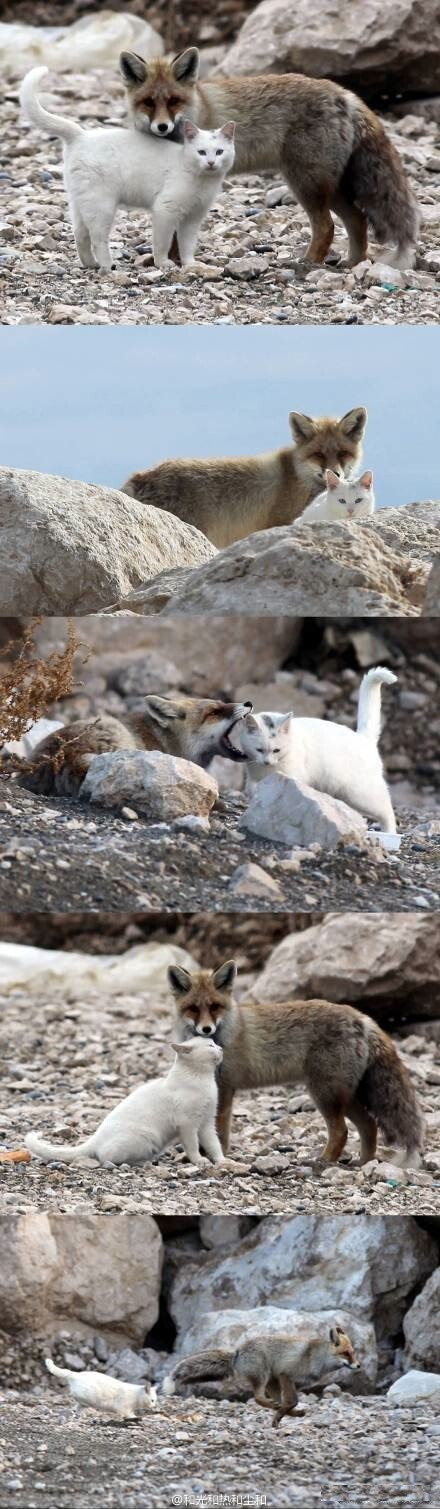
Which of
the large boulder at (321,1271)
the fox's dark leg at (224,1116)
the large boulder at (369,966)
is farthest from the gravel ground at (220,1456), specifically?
the large boulder at (369,966)

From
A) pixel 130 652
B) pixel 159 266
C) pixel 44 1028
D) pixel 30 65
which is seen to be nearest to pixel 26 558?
pixel 130 652

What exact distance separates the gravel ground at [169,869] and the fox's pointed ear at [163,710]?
1.12ft

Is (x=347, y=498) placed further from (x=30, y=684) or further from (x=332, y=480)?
(x=30, y=684)

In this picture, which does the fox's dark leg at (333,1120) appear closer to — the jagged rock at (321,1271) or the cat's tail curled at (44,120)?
the jagged rock at (321,1271)

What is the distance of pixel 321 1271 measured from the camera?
6051 mm

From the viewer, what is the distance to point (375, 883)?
588 cm

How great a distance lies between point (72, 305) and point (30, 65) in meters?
3.07

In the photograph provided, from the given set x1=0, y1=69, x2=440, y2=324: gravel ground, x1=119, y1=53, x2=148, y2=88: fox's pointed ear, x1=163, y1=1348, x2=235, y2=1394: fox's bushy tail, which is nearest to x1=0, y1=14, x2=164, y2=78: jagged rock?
x1=0, y1=69, x2=440, y2=324: gravel ground

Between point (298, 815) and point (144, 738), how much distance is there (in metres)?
0.62

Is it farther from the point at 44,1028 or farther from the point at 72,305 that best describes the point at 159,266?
the point at 44,1028

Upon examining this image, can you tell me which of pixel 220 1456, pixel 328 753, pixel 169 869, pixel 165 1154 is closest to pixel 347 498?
pixel 328 753

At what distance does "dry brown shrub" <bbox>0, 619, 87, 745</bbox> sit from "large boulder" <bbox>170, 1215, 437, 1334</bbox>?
1.87 m

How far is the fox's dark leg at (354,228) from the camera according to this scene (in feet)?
21.1

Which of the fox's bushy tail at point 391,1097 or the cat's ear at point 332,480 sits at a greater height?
the cat's ear at point 332,480
